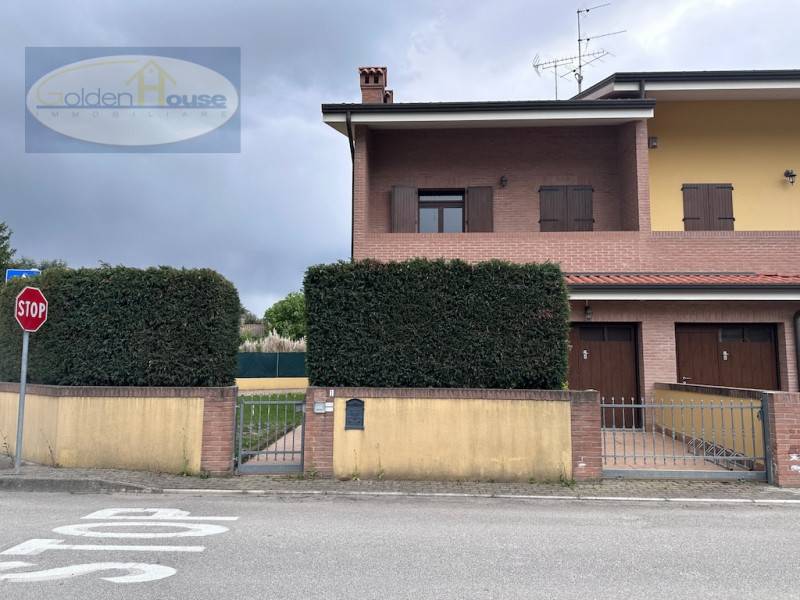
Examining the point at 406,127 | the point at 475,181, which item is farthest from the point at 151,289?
the point at 475,181

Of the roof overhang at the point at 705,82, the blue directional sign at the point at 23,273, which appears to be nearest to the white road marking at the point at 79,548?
the blue directional sign at the point at 23,273

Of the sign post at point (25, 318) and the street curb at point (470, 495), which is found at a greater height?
the sign post at point (25, 318)

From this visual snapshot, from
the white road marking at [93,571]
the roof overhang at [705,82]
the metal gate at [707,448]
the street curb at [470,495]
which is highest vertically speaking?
the roof overhang at [705,82]

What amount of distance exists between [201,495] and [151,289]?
3246 millimetres

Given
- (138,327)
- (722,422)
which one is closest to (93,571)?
(138,327)

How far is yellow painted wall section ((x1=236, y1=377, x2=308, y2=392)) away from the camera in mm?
25766

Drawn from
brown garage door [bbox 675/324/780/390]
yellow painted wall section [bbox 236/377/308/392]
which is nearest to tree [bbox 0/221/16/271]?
yellow painted wall section [bbox 236/377/308/392]

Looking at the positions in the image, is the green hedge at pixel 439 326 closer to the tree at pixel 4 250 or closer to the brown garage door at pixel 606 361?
the brown garage door at pixel 606 361

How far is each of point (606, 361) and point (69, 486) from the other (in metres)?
9.98

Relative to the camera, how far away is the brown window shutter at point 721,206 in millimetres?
13648

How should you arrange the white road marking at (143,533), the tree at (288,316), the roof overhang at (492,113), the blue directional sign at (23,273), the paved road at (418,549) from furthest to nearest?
the tree at (288,316)
the roof overhang at (492,113)
the blue directional sign at (23,273)
the white road marking at (143,533)
the paved road at (418,549)

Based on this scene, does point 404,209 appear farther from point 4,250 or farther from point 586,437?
point 4,250

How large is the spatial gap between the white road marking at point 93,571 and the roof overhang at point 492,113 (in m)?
10.6

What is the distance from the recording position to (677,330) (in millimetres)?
11859
